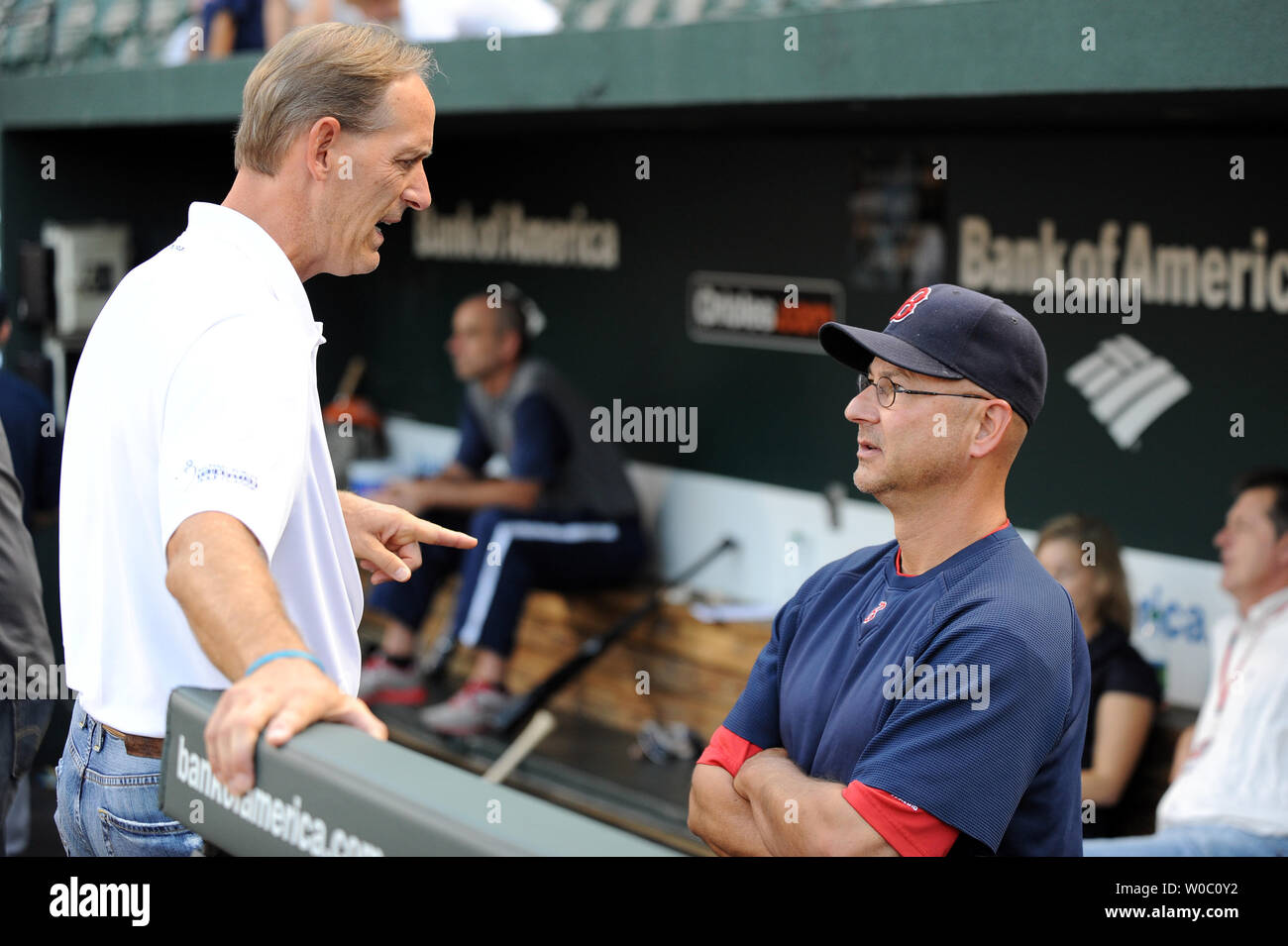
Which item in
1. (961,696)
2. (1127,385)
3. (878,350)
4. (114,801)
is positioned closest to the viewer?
(114,801)

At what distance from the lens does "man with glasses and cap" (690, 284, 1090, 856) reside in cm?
172

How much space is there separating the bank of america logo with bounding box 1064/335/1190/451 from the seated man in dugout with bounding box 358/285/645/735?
6.72 ft

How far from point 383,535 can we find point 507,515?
382 centimetres

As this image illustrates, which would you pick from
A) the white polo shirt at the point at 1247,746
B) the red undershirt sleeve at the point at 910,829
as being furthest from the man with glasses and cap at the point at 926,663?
the white polo shirt at the point at 1247,746

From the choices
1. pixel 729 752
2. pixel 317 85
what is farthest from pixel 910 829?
pixel 317 85

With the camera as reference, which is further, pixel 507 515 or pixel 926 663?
pixel 507 515

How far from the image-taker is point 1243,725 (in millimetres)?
3527

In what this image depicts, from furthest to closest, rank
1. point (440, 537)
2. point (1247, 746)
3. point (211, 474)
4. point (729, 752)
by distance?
point (1247, 746) → point (729, 752) → point (440, 537) → point (211, 474)

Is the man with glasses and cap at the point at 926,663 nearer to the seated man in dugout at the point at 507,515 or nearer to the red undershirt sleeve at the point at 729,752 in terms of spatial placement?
the red undershirt sleeve at the point at 729,752

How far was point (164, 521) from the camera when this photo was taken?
4.41 feet

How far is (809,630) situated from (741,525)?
373 centimetres

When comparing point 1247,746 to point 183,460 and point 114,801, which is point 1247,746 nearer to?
point 114,801

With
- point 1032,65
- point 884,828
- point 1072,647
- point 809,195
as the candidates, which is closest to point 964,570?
point 1072,647

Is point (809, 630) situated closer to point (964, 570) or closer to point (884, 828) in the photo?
point (964, 570)
